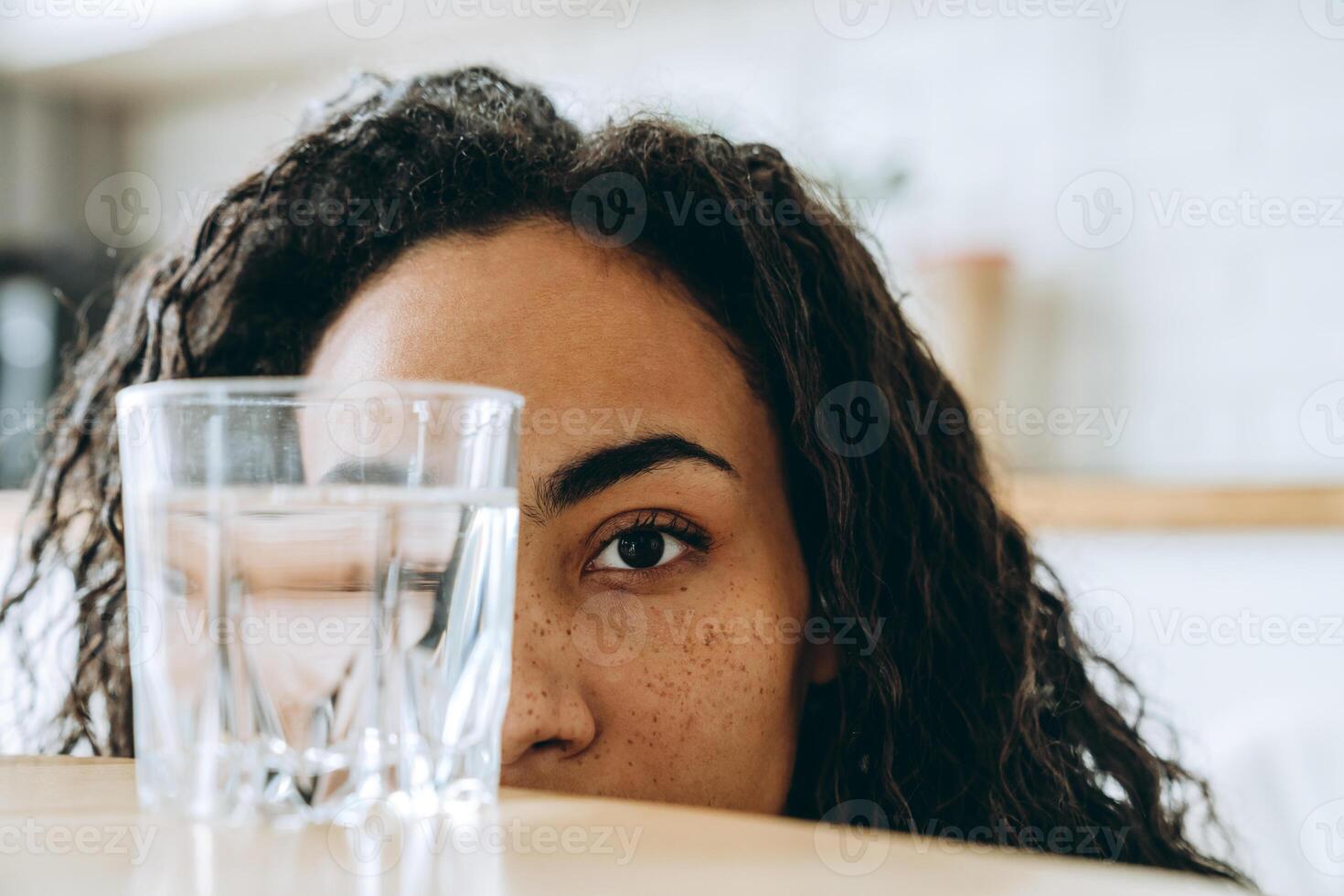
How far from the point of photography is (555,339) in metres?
0.83

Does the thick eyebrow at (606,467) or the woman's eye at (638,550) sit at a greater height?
the thick eyebrow at (606,467)

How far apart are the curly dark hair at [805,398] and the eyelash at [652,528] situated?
0.36 feet

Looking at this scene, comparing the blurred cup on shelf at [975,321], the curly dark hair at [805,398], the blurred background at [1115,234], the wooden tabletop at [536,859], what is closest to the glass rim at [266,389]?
the wooden tabletop at [536,859]

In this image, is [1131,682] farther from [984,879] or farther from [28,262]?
[28,262]

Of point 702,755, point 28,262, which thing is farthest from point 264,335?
point 28,262

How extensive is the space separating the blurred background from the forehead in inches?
38.1

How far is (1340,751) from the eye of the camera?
1443 mm

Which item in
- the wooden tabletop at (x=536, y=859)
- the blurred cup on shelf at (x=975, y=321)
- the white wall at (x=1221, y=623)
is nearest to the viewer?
the wooden tabletop at (x=536, y=859)

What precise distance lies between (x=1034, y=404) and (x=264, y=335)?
1602 millimetres

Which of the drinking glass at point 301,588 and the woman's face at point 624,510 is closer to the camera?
the drinking glass at point 301,588

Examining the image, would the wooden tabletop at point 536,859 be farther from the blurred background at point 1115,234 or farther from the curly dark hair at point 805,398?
the blurred background at point 1115,234

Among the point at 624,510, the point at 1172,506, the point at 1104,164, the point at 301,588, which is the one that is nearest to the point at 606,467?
the point at 624,510

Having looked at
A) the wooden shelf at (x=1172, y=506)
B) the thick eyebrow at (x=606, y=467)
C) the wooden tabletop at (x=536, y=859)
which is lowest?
the wooden shelf at (x=1172, y=506)

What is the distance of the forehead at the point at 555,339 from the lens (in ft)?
2.61
